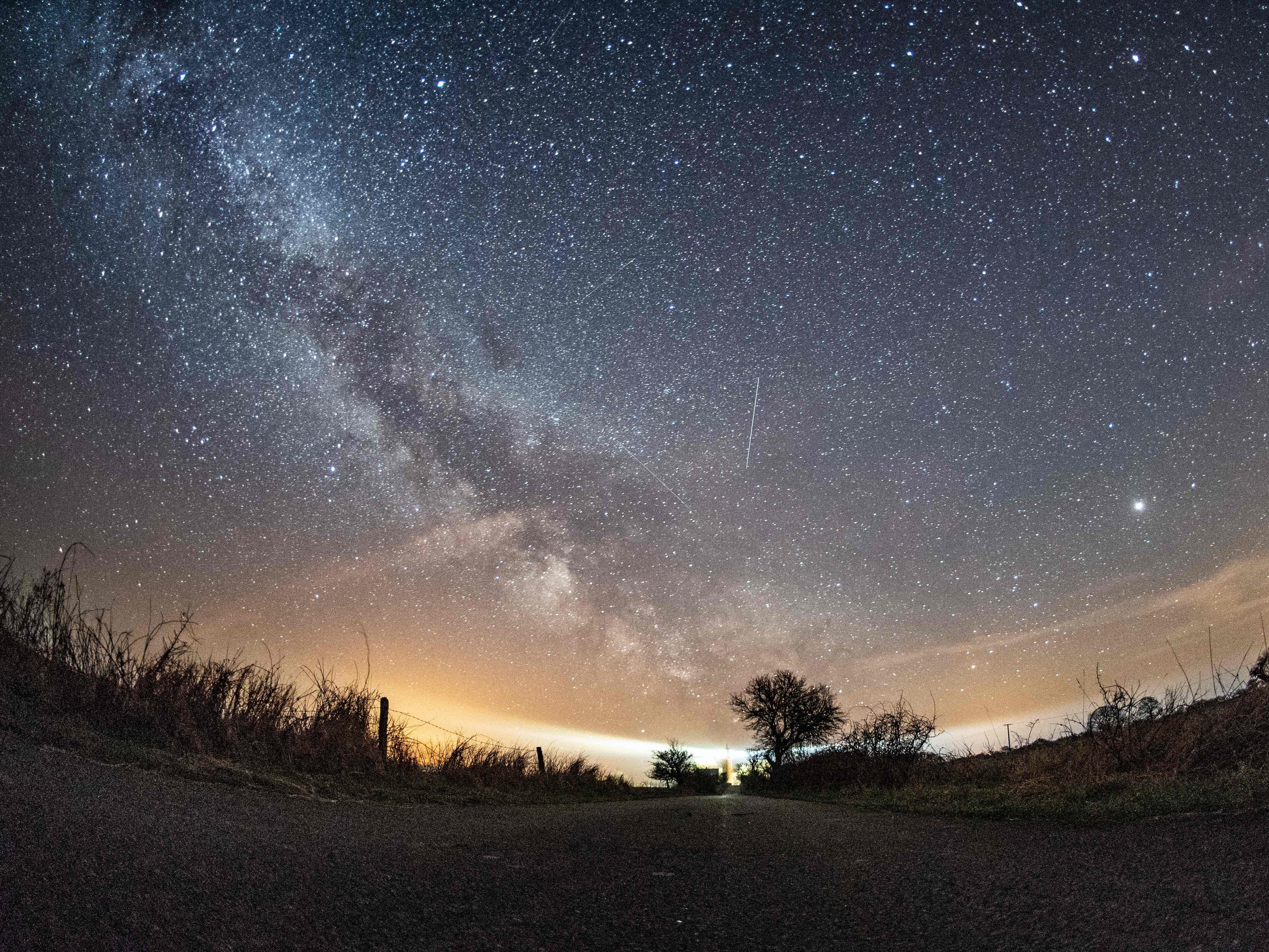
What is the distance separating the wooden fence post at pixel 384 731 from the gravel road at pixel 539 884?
469 centimetres

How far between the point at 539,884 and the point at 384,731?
7341 millimetres

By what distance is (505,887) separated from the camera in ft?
11.5

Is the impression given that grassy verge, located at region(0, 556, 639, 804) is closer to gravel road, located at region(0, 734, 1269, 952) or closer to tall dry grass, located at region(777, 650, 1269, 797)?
gravel road, located at region(0, 734, 1269, 952)

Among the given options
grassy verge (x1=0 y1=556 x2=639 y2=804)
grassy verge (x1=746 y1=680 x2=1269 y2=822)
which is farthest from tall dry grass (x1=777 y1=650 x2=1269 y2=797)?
grassy verge (x1=0 y1=556 x2=639 y2=804)

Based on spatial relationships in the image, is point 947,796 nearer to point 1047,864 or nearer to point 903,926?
point 1047,864

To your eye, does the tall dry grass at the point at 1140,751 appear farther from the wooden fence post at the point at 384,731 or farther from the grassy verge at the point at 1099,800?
the wooden fence post at the point at 384,731

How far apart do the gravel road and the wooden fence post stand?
4.69 metres

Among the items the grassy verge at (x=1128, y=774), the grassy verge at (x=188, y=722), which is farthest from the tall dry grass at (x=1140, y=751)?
the grassy verge at (x=188, y=722)

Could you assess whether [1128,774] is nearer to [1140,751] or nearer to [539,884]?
[1140,751]

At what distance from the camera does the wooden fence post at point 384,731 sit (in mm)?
9734

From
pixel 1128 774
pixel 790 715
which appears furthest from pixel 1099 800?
pixel 790 715

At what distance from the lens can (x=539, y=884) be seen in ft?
12.0

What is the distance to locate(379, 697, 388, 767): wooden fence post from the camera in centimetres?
973

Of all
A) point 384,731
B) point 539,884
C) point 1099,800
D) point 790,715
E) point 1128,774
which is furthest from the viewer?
point 790,715
